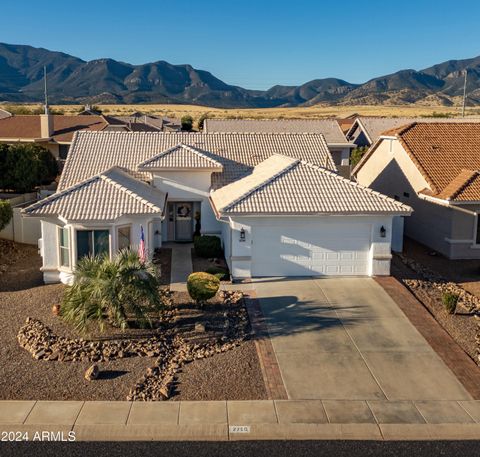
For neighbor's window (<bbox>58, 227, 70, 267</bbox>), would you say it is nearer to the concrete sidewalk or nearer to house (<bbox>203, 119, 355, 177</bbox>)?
the concrete sidewalk

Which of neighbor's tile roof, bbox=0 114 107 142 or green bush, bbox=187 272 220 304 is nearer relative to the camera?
green bush, bbox=187 272 220 304

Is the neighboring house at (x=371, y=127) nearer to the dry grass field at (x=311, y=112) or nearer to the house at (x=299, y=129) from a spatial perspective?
the house at (x=299, y=129)

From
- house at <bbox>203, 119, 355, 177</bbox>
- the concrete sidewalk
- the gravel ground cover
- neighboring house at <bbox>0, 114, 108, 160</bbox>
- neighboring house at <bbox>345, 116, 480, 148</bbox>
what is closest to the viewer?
the concrete sidewalk

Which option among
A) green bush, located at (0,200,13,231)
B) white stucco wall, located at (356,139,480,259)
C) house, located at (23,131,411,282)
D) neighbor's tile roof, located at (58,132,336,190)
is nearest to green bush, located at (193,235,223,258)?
house, located at (23,131,411,282)

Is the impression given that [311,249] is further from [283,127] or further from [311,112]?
[311,112]

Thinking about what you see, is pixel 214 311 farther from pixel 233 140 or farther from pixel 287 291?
pixel 233 140
